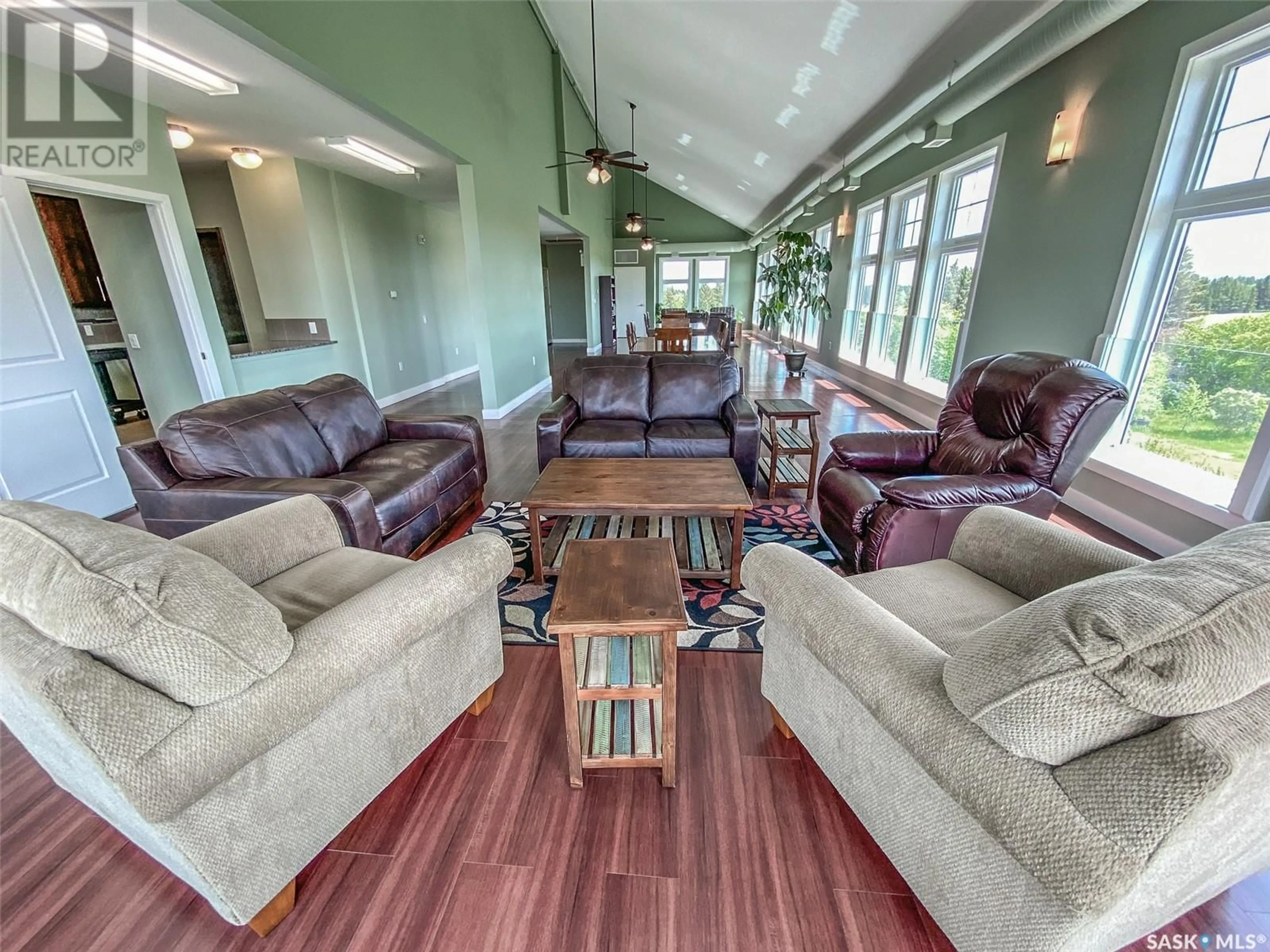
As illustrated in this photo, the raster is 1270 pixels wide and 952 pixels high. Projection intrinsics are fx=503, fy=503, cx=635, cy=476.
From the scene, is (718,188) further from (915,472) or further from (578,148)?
(915,472)

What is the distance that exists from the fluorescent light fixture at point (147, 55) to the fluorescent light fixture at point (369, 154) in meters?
1.16

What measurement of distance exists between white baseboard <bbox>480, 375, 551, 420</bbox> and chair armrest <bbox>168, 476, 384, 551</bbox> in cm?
339

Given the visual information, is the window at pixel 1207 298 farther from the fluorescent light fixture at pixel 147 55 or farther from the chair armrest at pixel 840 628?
the fluorescent light fixture at pixel 147 55

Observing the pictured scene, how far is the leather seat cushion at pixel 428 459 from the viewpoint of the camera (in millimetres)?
2605

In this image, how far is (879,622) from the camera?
1.06 metres

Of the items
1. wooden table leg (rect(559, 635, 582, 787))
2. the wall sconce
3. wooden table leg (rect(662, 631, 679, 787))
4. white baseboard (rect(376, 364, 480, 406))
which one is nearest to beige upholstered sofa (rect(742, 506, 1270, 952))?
wooden table leg (rect(662, 631, 679, 787))

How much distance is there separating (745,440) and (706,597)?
Result: 3.74 feet

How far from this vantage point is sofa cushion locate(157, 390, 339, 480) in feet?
6.98

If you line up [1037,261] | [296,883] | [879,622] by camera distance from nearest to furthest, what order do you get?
[879,622] < [296,883] < [1037,261]

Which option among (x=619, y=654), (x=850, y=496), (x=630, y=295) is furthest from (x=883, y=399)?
(x=630, y=295)

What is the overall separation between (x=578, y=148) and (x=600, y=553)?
30.3ft

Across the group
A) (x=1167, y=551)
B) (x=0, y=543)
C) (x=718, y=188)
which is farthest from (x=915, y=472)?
(x=718, y=188)

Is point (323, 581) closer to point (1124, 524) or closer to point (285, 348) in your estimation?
point (1124, 524)

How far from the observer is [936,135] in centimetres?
418
